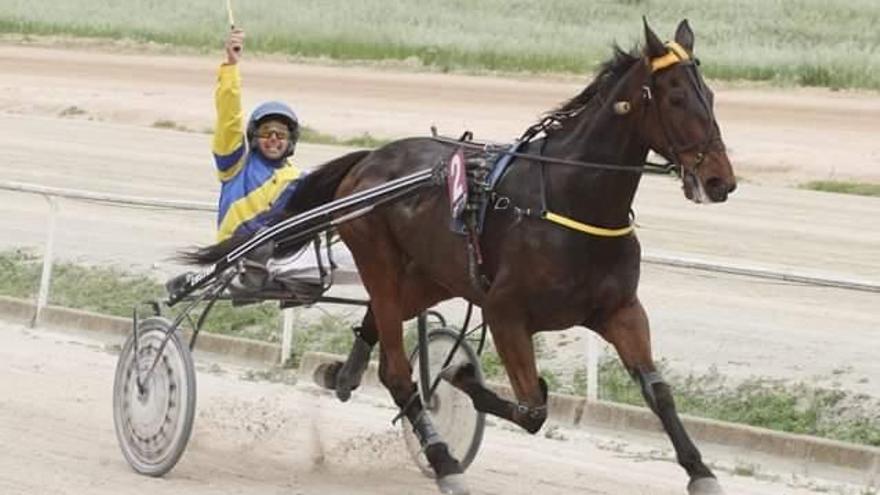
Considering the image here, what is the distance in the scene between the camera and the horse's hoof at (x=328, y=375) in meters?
8.09

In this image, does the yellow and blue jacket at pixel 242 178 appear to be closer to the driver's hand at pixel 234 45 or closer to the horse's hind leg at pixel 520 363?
the driver's hand at pixel 234 45

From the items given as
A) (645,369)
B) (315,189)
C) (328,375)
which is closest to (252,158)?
(315,189)

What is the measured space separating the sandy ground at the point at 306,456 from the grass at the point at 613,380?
42 centimetres

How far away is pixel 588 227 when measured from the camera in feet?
21.3

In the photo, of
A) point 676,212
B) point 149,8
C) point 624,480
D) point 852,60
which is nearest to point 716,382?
point 624,480

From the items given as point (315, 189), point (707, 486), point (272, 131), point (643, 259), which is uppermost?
point (272, 131)

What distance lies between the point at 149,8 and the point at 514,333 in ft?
124

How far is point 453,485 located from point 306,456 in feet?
4.17

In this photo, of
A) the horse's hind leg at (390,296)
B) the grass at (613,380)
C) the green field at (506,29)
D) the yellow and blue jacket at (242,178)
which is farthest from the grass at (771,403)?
the green field at (506,29)

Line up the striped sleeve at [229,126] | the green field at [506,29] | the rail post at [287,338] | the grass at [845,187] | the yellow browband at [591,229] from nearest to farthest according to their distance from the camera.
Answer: the yellow browband at [591,229]
the striped sleeve at [229,126]
the rail post at [287,338]
the grass at [845,187]
the green field at [506,29]

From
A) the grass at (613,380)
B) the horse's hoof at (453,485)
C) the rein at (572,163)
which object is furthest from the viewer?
the grass at (613,380)

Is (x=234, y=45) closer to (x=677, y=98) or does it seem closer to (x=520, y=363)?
(x=520, y=363)

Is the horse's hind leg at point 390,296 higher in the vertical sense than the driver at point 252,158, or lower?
lower

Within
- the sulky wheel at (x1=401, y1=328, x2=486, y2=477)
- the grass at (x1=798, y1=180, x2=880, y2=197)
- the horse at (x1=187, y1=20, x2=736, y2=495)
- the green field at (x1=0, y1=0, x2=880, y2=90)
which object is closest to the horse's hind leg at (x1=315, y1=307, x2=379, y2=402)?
the sulky wheel at (x1=401, y1=328, x2=486, y2=477)
